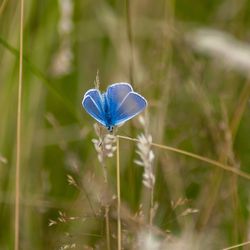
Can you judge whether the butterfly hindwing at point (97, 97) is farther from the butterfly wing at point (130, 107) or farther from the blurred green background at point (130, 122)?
the blurred green background at point (130, 122)

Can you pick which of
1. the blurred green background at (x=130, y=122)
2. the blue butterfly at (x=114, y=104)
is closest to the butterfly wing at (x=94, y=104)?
the blue butterfly at (x=114, y=104)

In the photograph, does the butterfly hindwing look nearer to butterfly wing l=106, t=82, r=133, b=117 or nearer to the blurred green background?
butterfly wing l=106, t=82, r=133, b=117

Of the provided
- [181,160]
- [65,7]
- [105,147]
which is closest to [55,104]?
[65,7]

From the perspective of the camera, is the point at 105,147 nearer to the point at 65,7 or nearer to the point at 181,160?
the point at 181,160

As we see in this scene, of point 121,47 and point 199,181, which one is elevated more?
point 121,47

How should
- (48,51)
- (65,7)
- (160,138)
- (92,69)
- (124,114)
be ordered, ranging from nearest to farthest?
(124,114) < (160,138) < (65,7) < (48,51) < (92,69)

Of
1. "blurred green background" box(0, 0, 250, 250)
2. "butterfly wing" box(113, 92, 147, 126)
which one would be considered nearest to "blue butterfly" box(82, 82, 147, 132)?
"butterfly wing" box(113, 92, 147, 126)
